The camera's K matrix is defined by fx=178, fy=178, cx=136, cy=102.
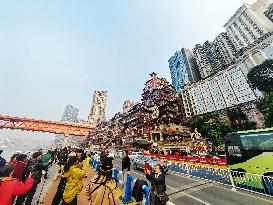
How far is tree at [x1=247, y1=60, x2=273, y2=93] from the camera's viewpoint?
5162cm

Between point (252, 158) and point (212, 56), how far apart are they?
10012 cm

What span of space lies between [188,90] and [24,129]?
80.7 m

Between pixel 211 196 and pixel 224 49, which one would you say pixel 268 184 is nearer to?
pixel 211 196

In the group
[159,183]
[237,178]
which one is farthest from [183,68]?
[159,183]

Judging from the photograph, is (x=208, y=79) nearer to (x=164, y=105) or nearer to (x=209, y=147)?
(x=164, y=105)

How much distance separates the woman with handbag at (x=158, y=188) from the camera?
17.6ft

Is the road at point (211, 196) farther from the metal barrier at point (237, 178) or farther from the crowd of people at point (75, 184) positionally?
the crowd of people at point (75, 184)

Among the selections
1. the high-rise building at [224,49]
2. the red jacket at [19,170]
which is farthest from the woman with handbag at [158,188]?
the high-rise building at [224,49]

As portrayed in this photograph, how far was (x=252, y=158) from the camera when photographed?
37.1ft

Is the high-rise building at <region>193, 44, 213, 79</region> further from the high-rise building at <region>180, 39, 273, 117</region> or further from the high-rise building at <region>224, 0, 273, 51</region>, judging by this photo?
the high-rise building at <region>180, 39, 273, 117</region>

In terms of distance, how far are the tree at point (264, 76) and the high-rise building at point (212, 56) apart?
42710 millimetres

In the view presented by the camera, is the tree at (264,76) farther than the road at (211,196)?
Yes

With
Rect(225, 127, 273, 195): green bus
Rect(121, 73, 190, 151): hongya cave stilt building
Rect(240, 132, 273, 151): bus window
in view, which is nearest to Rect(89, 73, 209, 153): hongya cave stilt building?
Rect(121, 73, 190, 151): hongya cave stilt building

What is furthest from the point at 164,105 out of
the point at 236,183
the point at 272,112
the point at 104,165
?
the point at 104,165
